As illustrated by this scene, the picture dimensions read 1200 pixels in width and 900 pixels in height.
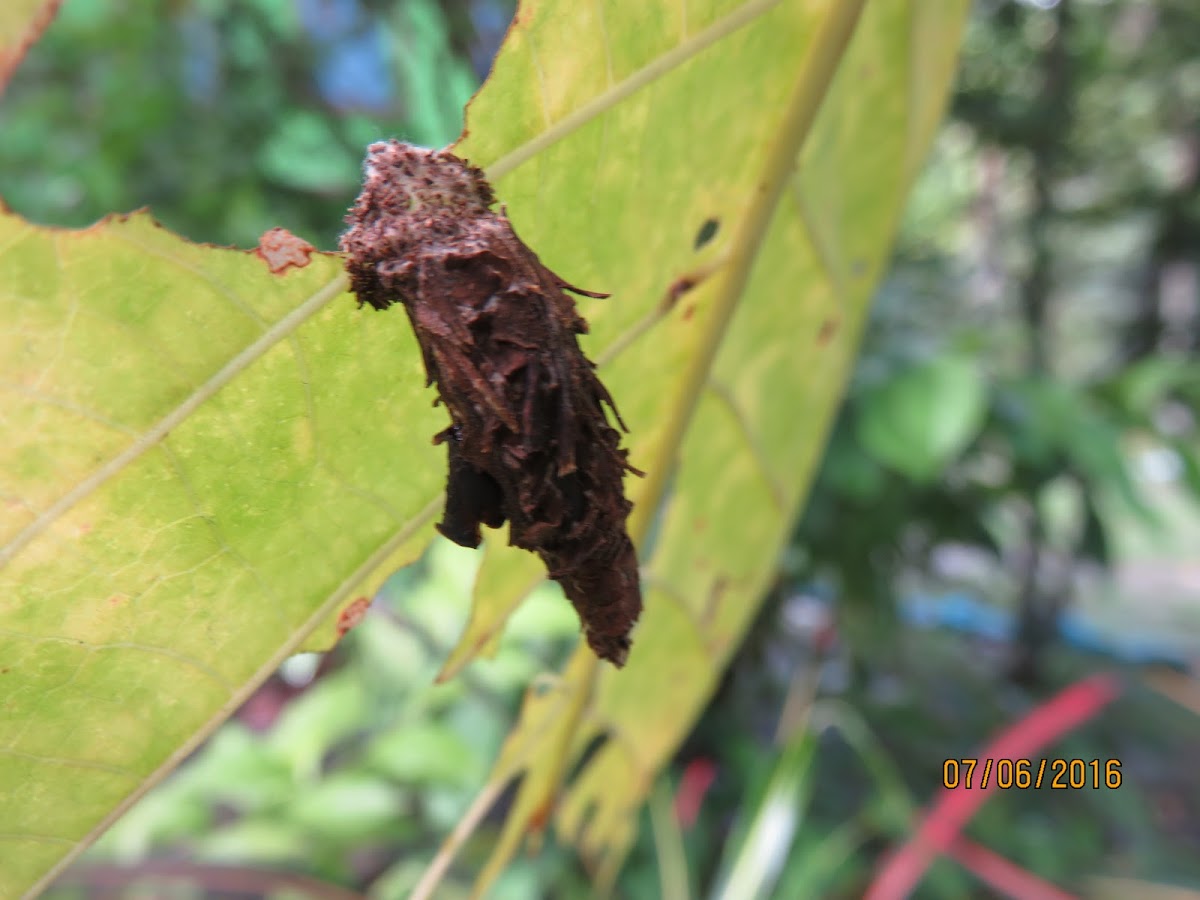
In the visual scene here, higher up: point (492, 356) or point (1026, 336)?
point (1026, 336)

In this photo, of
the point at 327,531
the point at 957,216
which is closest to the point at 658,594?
the point at 327,531

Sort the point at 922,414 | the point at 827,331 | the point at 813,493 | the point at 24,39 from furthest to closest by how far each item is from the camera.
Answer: the point at 813,493
the point at 922,414
the point at 827,331
the point at 24,39

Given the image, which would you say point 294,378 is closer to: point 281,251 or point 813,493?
point 281,251

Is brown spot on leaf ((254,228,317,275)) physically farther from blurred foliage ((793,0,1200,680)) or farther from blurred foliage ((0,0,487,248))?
blurred foliage ((0,0,487,248))

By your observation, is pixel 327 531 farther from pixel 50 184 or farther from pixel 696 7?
pixel 50 184


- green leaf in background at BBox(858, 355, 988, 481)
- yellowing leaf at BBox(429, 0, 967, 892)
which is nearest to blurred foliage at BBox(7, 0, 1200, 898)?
green leaf in background at BBox(858, 355, 988, 481)

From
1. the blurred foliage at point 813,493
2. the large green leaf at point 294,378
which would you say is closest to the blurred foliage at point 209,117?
the blurred foliage at point 813,493

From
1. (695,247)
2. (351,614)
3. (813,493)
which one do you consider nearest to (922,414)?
(813,493)
